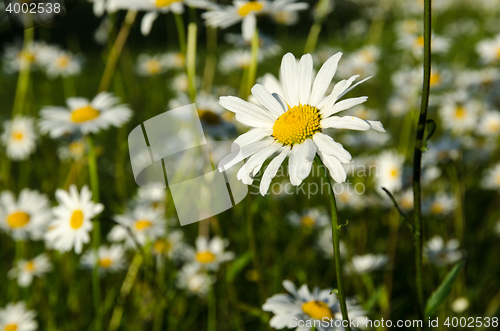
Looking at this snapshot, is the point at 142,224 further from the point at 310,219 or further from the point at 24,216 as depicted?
the point at 310,219

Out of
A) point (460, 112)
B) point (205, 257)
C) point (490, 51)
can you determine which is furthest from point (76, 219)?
point (490, 51)

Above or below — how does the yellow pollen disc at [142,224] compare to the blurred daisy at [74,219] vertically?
below

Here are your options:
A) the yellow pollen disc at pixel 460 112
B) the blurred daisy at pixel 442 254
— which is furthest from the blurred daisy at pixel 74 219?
the yellow pollen disc at pixel 460 112

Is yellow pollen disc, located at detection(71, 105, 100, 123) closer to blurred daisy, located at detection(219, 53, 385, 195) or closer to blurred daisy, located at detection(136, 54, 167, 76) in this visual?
blurred daisy, located at detection(219, 53, 385, 195)

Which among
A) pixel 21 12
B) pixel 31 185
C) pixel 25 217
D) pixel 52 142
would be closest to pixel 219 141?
pixel 25 217

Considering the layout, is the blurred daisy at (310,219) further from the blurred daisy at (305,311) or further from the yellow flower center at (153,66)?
the yellow flower center at (153,66)
